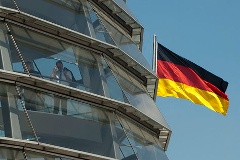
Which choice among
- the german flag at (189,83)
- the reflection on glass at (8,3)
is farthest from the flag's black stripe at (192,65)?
the reflection on glass at (8,3)

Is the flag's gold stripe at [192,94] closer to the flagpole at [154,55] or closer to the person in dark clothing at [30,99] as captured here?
the flagpole at [154,55]

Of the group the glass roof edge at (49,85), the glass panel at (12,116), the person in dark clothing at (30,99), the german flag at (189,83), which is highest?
the german flag at (189,83)

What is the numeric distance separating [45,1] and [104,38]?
1.99 meters

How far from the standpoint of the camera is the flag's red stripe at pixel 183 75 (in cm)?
3062

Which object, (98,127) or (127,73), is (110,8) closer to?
(127,73)

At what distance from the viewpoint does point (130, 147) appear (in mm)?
20203

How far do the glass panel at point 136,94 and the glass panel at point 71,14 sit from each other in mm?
999

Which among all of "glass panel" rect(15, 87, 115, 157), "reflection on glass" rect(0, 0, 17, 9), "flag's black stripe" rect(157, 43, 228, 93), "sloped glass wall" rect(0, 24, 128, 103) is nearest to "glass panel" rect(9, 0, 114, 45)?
"reflection on glass" rect(0, 0, 17, 9)

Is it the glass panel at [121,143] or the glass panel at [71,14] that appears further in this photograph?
the glass panel at [71,14]

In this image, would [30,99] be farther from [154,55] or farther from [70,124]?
[154,55]

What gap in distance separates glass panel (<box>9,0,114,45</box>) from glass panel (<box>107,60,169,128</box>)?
3.28 feet

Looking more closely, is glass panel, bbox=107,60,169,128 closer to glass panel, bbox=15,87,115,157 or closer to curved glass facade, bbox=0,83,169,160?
curved glass facade, bbox=0,83,169,160

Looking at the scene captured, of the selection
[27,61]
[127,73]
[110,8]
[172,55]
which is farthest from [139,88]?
[172,55]

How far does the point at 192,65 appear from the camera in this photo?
31.6m
